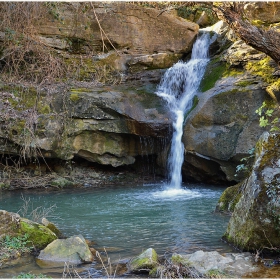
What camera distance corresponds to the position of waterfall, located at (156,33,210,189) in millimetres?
10398

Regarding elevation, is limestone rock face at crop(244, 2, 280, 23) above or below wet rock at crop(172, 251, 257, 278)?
above

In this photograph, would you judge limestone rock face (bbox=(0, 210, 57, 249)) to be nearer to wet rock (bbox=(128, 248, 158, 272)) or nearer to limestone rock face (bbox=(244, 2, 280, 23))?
wet rock (bbox=(128, 248, 158, 272))

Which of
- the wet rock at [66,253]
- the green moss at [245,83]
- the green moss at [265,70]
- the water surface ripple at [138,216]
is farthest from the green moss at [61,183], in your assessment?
the wet rock at [66,253]

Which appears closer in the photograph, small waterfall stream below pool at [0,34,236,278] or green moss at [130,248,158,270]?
green moss at [130,248,158,270]

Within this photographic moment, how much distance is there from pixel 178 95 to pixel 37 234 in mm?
7157

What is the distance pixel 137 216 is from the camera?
6.93 meters

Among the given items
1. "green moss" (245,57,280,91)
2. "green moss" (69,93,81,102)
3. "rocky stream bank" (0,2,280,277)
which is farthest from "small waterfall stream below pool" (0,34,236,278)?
"green moss" (69,93,81,102)

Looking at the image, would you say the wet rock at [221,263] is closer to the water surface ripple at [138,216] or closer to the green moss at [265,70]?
the water surface ripple at [138,216]

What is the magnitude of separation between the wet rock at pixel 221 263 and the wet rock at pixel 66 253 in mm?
1106

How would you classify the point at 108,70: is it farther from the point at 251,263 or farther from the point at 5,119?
the point at 251,263

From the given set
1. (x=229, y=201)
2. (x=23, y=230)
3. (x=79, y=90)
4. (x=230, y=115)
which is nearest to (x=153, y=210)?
(x=229, y=201)

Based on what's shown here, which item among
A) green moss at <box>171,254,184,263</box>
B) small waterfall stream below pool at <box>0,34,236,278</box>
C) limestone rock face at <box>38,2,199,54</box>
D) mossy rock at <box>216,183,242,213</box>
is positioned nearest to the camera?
green moss at <box>171,254,184,263</box>

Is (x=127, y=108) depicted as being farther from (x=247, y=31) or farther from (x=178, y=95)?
(x=247, y=31)

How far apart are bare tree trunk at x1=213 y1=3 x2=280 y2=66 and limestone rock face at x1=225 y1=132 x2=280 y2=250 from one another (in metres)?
2.86
